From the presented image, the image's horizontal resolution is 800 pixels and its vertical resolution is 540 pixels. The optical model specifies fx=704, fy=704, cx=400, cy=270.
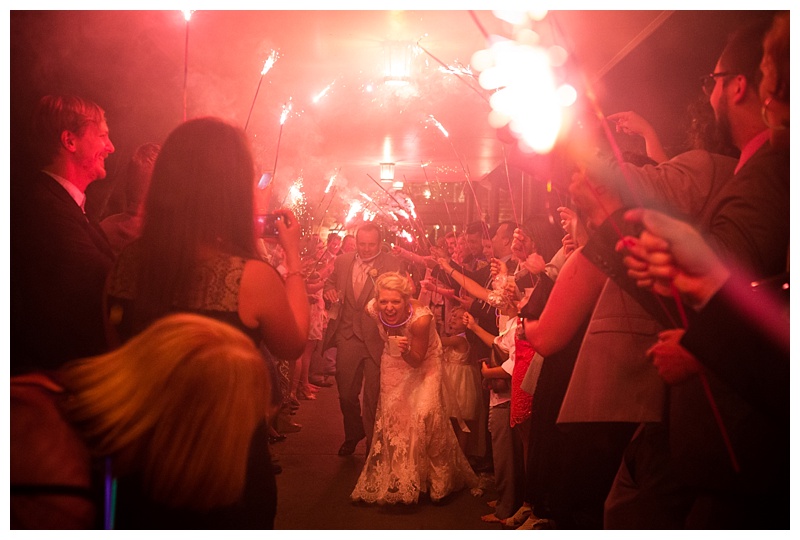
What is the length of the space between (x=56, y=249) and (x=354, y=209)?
317 centimetres

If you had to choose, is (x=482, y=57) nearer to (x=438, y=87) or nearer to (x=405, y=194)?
(x=438, y=87)

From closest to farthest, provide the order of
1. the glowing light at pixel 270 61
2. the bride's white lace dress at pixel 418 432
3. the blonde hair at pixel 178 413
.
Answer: the blonde hair at pixel 178 413
the glowing light at pixel 270 61
the bride's white lace dress at pixel 418 432

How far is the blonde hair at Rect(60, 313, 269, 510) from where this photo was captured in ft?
5.54

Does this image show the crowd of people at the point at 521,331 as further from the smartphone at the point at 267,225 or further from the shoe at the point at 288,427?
the shoe at the point at 288,427

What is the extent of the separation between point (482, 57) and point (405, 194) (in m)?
2.53

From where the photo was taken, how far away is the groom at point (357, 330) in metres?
3.70

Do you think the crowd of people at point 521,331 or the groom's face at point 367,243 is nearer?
the crowd of people at point 521,331

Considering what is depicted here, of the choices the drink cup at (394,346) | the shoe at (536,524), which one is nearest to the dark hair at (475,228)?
the drink cup at (394,346)

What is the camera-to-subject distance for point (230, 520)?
1.83 metres

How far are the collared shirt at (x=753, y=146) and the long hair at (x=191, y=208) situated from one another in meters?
1.41

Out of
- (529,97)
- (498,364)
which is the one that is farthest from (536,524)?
(529,97)

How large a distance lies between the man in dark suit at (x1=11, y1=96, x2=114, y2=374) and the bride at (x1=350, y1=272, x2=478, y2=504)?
1.42 meters

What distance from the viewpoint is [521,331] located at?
9.08 ft

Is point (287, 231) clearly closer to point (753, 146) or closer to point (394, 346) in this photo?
point (394, 346)
